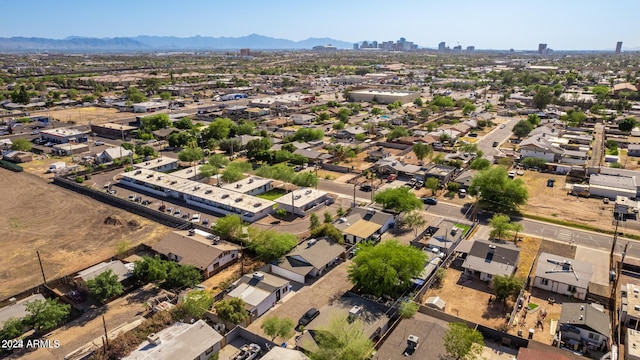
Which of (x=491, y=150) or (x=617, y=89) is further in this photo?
(x=617, y=89)

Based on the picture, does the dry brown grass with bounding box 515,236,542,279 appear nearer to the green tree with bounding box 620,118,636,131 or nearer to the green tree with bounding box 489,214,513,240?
the green tree with bounding box 489,214,513,240

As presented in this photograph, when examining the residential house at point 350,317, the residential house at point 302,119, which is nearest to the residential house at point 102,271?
the residential house at point 350,317

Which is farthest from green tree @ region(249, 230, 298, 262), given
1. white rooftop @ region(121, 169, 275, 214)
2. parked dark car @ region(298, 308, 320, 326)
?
white rooftop @ region(121, 169, 275, 214)

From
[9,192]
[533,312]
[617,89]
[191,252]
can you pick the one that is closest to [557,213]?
[533,312]

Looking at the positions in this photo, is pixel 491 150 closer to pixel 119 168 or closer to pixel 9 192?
pixel 119 168

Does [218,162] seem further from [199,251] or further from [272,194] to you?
[199,251]

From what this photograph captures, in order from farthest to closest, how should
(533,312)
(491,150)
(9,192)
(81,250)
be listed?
(491,150)
(9,192)
(81,250)
(533,312)
